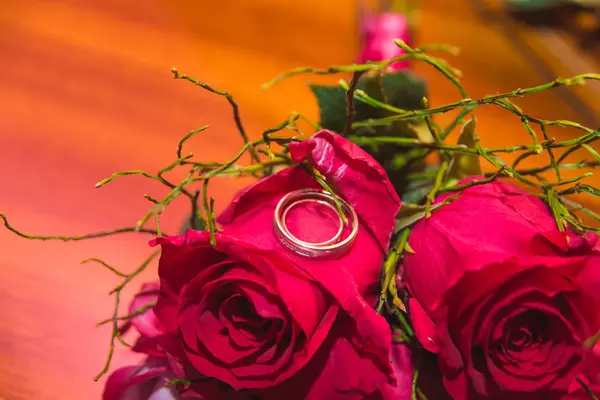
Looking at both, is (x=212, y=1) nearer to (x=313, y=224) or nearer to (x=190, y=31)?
(x=190, y=31)

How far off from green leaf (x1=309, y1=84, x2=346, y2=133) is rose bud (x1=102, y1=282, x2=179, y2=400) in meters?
0.14

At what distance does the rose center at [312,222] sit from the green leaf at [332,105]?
6 cm

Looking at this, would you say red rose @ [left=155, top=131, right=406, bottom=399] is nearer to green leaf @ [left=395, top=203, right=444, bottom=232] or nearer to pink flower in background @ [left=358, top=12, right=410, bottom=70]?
green leaf @ [left=395, top=203, right=444, bottom=232]

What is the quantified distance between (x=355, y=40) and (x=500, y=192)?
0.46 metres

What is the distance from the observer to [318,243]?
0.76ft

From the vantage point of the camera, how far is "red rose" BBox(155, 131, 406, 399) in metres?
0.21

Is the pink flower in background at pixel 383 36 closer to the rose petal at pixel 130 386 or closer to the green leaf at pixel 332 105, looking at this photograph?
the green leaf at pixel 332 105

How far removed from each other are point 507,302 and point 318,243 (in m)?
0.08

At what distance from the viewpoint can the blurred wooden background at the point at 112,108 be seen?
1.32 feet

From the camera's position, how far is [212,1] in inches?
26.5

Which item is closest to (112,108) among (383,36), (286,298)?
(383,36)

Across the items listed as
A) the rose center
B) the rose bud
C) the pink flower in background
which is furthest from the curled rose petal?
the pink flower in background

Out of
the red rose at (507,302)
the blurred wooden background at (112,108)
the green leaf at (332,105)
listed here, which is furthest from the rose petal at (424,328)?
the blurred wooden background at (112,108)

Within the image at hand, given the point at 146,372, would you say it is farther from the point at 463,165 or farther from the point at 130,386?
the point at 463,165
